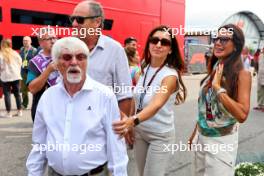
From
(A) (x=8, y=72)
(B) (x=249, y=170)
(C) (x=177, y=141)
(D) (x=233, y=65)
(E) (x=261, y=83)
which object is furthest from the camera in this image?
(E) (x=261, y=83)

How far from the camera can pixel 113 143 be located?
2.18m

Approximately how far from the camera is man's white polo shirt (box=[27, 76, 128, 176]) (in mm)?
2117

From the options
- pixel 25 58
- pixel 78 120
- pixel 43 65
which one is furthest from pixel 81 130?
pixel 25 58

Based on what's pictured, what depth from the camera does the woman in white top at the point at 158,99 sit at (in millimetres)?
2926

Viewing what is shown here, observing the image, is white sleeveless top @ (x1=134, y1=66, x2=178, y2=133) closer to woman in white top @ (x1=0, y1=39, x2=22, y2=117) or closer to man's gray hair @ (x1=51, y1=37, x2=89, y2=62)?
man's gray hair @ (x1=51, y1=37, x2=89, y2=62)

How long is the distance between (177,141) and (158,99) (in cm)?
380

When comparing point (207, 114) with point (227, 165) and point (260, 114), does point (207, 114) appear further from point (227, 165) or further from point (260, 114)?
point (260, 114)

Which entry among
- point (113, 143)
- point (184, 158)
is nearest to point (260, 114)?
point (184, 158)

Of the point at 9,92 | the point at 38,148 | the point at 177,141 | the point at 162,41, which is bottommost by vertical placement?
the point at 177,141

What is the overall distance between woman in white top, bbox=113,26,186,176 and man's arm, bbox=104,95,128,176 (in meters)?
0.62

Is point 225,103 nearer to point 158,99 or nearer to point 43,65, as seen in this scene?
point 158,99

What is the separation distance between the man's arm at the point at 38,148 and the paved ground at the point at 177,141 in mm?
2466

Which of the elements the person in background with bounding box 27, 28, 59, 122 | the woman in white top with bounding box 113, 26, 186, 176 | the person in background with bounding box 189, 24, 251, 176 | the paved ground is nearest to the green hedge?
the paved ground

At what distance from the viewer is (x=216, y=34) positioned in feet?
9.43
